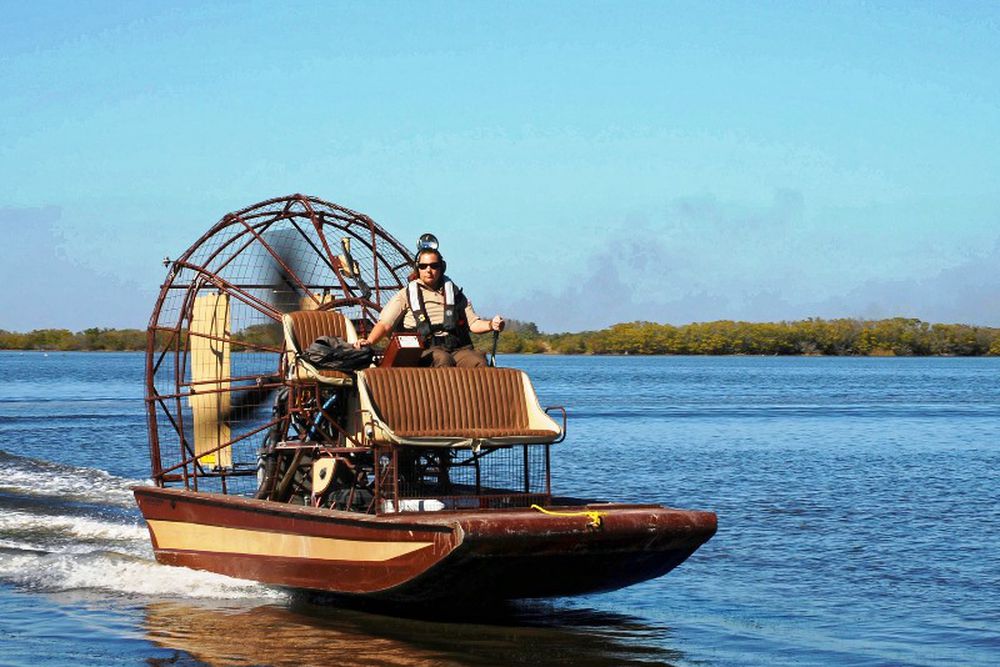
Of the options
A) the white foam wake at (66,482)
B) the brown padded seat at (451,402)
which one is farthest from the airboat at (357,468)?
the white foam wake at (66,482)

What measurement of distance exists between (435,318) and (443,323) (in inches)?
4.6

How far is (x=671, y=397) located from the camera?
57875 millimetres

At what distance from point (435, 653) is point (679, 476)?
14.9 meters

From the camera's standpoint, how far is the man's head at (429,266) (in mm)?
12562

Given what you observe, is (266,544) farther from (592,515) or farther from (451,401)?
Answer: (592,515)

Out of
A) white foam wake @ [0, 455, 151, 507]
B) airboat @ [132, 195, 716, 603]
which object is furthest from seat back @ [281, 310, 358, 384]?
white foam wake @ [0, 455, 151, 507]

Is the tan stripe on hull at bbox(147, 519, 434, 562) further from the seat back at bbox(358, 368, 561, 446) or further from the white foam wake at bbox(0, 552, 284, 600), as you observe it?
the seat back at bbox(358, 368, 561, 446)

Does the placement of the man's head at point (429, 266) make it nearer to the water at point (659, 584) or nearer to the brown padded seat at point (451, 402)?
the brown padded seat at point (451, 402)

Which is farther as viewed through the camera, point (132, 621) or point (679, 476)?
point (679, 476)

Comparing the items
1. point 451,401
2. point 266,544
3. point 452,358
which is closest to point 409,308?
point 452,358

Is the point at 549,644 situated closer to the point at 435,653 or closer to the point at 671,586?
the point at 435,653

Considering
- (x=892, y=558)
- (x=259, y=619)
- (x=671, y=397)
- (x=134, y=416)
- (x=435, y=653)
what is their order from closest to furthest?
(x=435, y=653), (x=259, y=619), (x=892, y=558), (x=134, y=416), (x=671, y=397)

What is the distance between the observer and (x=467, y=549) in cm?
1074

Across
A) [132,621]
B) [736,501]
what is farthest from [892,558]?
[132,621]
